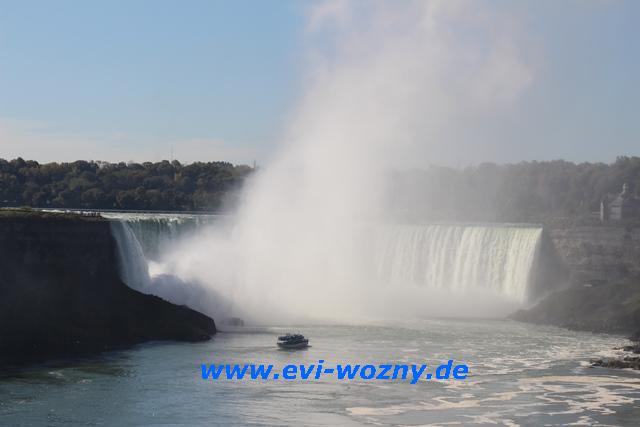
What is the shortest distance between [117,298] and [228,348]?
6.64 m

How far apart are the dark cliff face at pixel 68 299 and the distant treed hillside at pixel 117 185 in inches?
1931

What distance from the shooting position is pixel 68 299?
162 feet

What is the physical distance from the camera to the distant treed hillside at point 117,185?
101938mm

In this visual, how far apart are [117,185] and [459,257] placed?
155ft

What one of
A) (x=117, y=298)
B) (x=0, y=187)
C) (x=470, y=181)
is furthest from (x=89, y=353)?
(x=470, y=181)

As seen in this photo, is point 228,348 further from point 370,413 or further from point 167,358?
point 370,413

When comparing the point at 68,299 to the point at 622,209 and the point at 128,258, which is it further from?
the point at 622,209

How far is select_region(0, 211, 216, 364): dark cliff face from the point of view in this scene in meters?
46.4

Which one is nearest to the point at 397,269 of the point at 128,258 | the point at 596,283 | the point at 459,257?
the point at 459,257

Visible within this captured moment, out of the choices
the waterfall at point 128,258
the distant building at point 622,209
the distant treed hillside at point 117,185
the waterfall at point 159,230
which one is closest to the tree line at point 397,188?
the distant treed hillside at point 117,185

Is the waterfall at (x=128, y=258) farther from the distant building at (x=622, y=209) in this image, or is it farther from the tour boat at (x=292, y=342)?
the distant building at (x=622, y=209)

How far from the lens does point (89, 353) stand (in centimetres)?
4625

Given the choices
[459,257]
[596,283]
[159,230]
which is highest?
[159,230]

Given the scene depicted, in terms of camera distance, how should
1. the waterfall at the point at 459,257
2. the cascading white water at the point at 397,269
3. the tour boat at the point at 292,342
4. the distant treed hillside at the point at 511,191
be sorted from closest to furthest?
the tour boat at the point at 292,342
the cascading white water at the point at 397,269
the waterfall at the point at 459,257
the distant treed hillside at the point at 511,191
